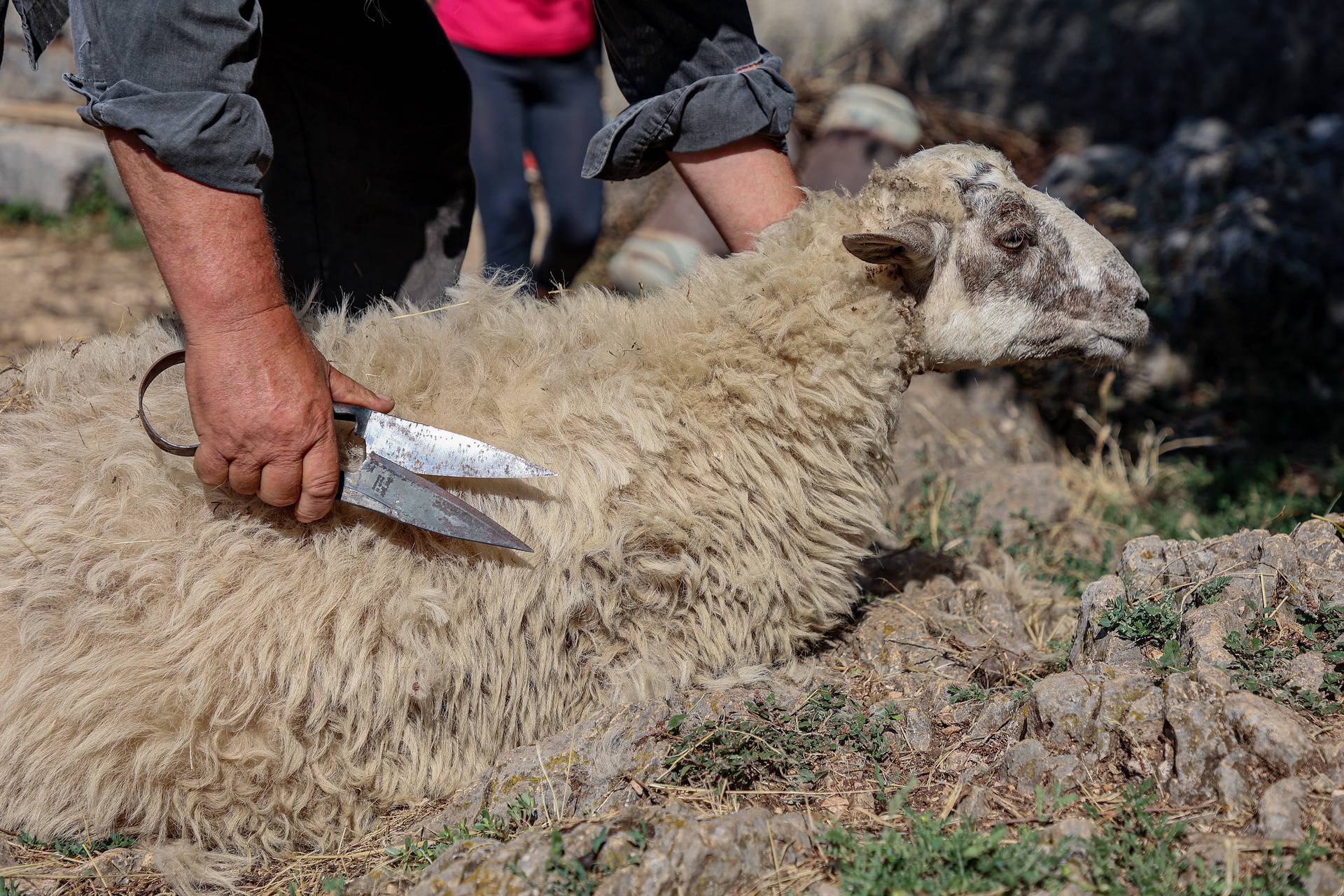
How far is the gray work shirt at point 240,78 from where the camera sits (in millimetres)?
2037

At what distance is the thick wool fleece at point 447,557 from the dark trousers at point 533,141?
75.2 inches

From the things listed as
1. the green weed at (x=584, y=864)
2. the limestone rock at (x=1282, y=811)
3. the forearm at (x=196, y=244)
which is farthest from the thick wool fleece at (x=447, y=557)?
the limestone rock at (x=1282, y=811)

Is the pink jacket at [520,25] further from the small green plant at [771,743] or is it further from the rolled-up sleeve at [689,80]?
→ the small green plant at [771,743]

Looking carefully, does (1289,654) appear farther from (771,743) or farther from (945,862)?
(771,743)

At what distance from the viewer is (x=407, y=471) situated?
2.31 m

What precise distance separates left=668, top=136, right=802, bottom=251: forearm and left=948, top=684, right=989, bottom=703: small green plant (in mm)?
1449

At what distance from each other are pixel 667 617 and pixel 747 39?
1781mm

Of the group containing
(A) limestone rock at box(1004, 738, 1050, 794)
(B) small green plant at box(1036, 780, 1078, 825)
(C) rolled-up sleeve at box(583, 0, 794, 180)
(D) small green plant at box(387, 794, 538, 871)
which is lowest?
(D) small green plant at box(387, 794, 538, 871)

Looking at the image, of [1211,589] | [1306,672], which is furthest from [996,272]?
[1306,672]

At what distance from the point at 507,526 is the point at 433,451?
279 mm

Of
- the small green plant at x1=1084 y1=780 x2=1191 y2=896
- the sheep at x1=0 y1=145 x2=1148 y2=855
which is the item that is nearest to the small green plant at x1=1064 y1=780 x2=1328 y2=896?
the small green plant at x1=1084 y1=780 x2=1191 y2=896

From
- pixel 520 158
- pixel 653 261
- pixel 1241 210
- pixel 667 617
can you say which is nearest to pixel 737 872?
pixel 667 617

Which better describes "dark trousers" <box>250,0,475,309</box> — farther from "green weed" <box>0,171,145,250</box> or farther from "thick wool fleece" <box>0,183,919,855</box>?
"green weed" <box>0,171,145,250</box>

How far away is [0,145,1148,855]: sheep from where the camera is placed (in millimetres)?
2295
